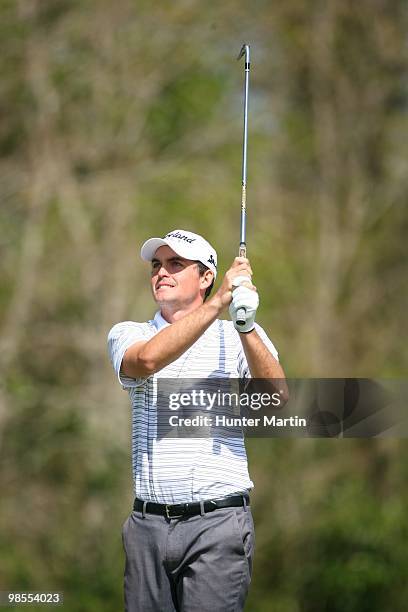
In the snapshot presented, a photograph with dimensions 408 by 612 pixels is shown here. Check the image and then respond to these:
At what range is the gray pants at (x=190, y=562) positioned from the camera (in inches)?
138

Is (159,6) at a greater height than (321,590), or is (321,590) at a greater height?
(159,6)

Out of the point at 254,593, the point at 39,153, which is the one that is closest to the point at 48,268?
the point at 39,153

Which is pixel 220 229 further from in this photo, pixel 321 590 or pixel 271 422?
pixel 271 422

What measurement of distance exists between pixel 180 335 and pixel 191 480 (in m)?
0.46

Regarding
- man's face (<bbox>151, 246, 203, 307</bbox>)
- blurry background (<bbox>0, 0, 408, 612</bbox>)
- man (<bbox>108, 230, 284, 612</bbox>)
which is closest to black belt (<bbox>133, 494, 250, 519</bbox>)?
man (<bbox>108, 230, 284, 612</bbox>)

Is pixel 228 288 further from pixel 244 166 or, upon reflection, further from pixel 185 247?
pixel 244 166

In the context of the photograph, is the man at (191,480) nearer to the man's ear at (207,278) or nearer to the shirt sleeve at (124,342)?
the shirt sleeve at (124,342)

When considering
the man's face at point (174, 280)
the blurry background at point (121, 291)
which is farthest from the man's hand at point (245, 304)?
the blurry background at point (121, 291)

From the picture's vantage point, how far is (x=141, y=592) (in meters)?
3.60

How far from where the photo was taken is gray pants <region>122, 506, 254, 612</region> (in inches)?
138

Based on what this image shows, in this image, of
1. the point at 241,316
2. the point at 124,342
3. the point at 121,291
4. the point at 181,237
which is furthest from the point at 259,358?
the point at 121,291

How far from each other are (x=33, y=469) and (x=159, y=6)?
17.4ft

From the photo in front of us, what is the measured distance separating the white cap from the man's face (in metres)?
0.03

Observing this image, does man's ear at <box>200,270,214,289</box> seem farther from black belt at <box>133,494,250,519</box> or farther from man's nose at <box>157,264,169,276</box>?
black belt at <box>133,494,250,519</box>
